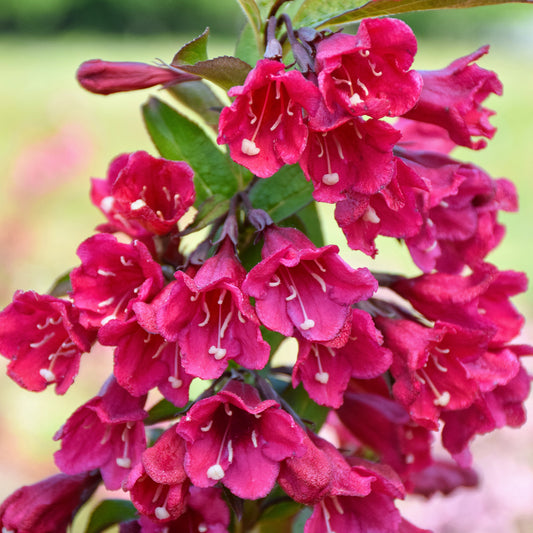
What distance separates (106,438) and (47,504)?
142 millimetres

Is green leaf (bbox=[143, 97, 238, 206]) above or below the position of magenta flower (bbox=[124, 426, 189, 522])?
above

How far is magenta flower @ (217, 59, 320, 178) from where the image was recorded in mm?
790

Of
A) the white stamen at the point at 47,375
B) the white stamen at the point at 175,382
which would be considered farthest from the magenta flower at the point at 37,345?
the white stamen at the point at 175,382

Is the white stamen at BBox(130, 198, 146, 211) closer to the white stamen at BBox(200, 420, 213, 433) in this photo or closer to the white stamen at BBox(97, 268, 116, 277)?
the white stamen at BBox(97, 268, 116, 277)

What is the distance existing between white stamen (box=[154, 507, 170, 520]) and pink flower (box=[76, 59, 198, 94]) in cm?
51

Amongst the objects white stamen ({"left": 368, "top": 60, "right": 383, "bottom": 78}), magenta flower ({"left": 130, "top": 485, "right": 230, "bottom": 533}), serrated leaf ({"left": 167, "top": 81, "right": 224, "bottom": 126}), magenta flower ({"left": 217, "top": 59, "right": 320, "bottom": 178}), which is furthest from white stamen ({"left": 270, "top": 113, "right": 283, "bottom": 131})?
magenta flower ({"left": 130, "top": 485, "right": 230, "bottom": 533})

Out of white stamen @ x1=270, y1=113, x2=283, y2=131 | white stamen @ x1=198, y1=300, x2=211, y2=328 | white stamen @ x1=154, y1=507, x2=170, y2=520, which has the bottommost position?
white stamen @ x1=154, y1=507, x2=170, y2=520

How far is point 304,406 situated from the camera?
1.05 metres

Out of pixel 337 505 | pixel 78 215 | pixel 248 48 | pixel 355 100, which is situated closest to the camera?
pixel 355 100

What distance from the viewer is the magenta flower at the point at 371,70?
30.8 inches

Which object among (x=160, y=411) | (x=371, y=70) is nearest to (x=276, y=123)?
(x=371, y=70)

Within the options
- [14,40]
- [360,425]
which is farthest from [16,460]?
[14,40]

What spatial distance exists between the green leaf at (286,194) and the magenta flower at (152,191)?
12 cm

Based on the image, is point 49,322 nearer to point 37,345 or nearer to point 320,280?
point 37,345
